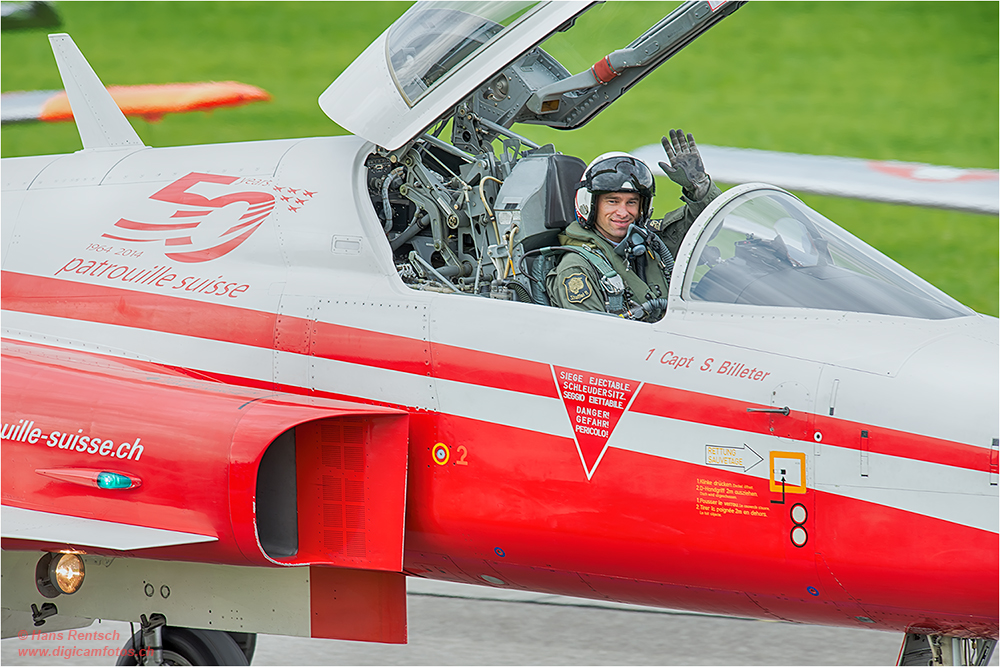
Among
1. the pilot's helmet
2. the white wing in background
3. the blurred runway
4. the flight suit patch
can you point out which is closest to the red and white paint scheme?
the flight suit patch

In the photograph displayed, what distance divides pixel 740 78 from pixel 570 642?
20.2 m

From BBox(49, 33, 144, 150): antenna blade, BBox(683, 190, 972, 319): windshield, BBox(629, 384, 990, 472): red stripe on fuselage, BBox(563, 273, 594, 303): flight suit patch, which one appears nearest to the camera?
BBox(629, 384, 990, 472): red stripe on fuselage

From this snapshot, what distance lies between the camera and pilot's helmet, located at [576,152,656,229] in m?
5.10

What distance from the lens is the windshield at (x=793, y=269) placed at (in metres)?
4.38

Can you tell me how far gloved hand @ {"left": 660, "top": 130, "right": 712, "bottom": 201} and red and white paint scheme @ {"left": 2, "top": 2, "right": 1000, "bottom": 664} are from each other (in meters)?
0.57

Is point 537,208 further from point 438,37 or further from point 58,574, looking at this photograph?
point 58,574

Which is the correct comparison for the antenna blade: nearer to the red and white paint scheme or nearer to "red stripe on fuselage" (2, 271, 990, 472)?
the red and white paint scheme

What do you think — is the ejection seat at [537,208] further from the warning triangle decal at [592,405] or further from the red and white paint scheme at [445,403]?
the warning triangle decal at [592,405]

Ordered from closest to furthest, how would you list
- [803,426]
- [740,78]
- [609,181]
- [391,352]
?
[803,426]
[391,352]
[609,181]
[740,78]

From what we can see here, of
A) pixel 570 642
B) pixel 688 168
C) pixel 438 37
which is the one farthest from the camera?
pixel 570 642

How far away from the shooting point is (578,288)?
4820mm

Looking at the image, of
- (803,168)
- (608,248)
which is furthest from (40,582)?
(803,168)

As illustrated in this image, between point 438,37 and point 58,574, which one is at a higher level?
point 438,37

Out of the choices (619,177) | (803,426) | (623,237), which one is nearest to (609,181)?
(619,177)
